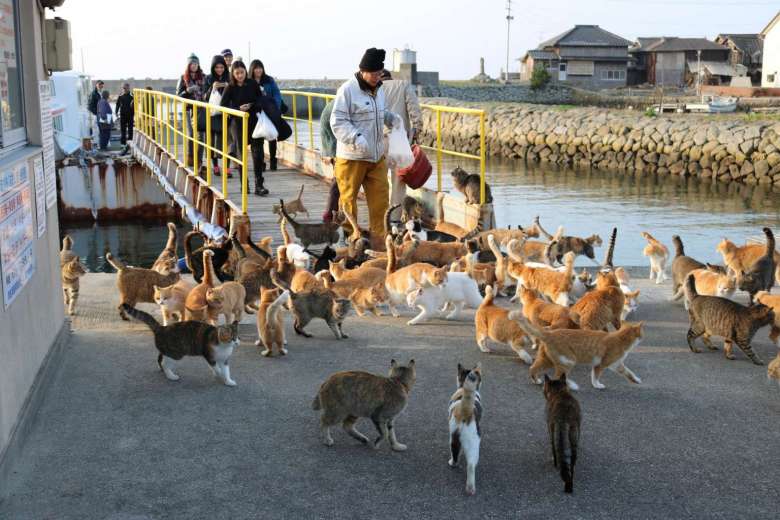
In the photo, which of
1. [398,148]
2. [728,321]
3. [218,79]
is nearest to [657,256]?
[728,321]

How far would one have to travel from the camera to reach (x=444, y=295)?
319 inches

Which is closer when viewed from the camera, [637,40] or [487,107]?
[487,107]

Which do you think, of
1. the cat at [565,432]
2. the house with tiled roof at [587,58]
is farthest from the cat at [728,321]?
the house with tiled roof at [587,58]

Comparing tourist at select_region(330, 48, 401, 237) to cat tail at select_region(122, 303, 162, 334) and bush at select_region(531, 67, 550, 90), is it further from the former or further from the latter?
bush at select_region(531, 67, 550, 90)

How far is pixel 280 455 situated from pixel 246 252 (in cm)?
487

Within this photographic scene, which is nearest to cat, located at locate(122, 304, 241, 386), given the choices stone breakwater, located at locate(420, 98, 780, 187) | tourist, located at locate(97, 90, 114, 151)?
tourist, located at locate(97, 90, 114, 151)

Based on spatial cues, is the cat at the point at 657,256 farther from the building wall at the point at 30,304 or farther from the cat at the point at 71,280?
A: the building wall at the point at 30,304

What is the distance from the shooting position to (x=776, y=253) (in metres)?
9.57

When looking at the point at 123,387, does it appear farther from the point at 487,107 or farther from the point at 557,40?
the point at 557,40

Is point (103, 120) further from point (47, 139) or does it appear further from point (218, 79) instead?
point (47, 139)

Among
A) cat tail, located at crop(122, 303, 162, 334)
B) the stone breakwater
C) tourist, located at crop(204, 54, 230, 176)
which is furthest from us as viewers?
the stone breakwater

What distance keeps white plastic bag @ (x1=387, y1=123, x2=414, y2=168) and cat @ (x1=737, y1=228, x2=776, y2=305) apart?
439cm

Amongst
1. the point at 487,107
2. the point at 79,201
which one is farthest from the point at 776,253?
the point at 487,107

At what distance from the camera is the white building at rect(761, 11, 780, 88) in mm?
65438
